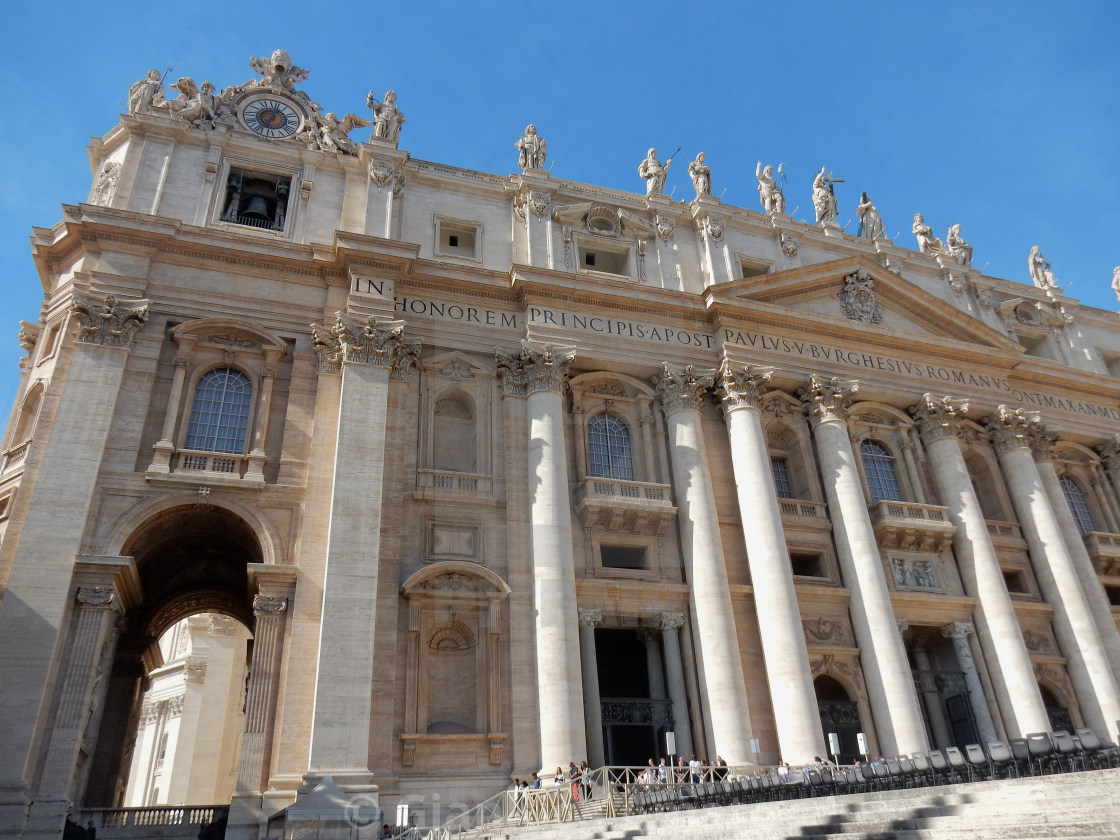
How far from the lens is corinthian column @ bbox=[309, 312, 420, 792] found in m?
20.0

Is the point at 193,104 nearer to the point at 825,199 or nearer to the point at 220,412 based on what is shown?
the point at 220,412

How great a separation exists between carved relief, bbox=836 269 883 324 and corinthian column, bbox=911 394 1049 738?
3728mm

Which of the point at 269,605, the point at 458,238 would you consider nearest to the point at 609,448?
the point at 458,238

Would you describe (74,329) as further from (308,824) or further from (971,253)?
(971,253)

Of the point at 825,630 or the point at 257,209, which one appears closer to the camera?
the point at 825,630

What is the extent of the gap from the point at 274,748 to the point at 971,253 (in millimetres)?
34301

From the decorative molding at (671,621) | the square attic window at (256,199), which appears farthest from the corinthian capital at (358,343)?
the decorative molding at (671,621)

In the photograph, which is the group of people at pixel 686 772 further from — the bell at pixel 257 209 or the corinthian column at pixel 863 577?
the bell at pixel 257 209

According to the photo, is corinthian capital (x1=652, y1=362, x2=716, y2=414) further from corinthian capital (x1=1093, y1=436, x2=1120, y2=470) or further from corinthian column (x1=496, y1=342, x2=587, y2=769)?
corinthian capital (x1=1093, y1=436, x2=1120, y2=470)

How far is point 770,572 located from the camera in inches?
997

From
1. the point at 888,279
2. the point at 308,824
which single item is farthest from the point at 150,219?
the point at 888,279

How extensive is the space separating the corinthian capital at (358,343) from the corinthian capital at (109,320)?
464 centimetres

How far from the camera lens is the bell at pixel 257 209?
28.3 metres

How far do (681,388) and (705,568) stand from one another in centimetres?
606
